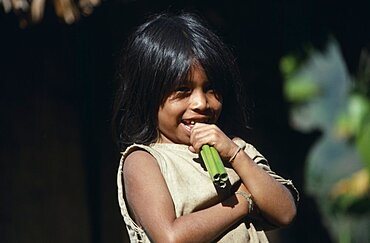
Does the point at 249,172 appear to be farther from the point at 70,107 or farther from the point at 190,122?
the point at 70,107

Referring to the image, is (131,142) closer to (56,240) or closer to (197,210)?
(197,210)

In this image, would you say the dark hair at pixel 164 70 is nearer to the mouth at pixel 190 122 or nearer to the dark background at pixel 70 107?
the mouth at pixel 190 122

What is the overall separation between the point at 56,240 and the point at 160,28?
2.77 m

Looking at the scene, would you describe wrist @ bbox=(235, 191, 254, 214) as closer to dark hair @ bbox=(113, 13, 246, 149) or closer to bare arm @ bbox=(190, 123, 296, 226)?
bare arm @ bbox=(190, 123, 296, 226)

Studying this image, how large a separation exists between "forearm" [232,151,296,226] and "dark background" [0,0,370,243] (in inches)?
95.5

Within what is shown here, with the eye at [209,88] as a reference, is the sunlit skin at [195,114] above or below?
below

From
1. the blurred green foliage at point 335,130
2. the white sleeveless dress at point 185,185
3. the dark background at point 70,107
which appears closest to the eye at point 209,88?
the white sleeveless dress at point 185,185

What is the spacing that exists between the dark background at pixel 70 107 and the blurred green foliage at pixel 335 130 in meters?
1.16

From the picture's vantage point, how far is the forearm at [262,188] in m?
3.02

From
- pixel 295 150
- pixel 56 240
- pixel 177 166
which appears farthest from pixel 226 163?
pixel 295 150

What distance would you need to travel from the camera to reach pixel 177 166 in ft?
10.1

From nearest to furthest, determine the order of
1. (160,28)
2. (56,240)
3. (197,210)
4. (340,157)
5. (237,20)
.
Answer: (197,210) < (160,28) < (56,240) < (237,20) < (340,157)

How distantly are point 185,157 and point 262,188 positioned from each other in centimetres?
23

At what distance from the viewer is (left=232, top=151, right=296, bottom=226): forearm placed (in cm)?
302
